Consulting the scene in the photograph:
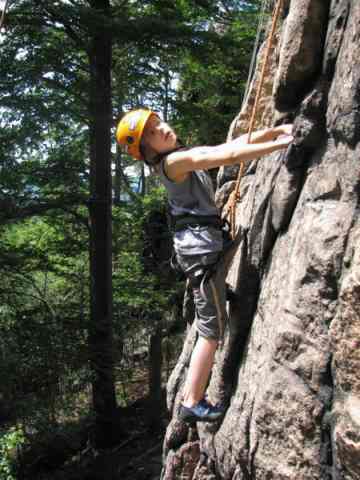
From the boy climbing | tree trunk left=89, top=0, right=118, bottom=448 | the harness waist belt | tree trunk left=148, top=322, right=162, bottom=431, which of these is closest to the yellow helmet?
the boy climbing

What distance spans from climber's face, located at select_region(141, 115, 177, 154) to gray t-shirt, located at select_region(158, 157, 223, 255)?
21cm

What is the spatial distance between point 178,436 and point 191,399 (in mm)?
1377

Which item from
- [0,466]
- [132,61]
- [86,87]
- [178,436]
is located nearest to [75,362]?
[0,466]

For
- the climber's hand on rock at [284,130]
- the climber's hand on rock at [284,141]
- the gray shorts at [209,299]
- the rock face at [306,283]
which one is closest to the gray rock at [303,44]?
the rock face at [306,283]

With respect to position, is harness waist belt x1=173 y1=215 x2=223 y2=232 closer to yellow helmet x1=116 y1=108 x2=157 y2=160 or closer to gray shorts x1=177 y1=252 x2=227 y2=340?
gray shorts x1=177 y1=252 x2=227 y2=340

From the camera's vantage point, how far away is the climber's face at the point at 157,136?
A: 3.54m

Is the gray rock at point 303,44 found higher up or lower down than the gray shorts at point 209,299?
higher up

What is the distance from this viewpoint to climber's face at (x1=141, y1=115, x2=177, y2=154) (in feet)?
11.6

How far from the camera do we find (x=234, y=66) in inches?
382

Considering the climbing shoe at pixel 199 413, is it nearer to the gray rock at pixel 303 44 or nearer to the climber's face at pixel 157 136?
the climber's face at pixel 157 136

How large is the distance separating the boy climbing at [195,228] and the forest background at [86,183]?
4.38 metres

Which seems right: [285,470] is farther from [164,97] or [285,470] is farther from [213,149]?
[164,97]

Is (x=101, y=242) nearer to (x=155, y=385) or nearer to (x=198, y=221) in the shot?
(x=155, y=385)

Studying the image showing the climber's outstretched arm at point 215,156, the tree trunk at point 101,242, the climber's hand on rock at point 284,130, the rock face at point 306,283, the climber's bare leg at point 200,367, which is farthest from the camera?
the tree trunk at point 101,242
